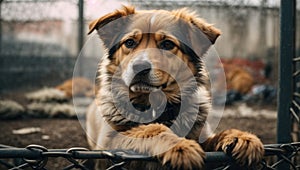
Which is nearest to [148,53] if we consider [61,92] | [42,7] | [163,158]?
[163,158]

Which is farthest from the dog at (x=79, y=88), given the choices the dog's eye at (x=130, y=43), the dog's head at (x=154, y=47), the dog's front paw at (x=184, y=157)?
the dog's front paw at (x=184, y=157)

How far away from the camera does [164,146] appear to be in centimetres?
210

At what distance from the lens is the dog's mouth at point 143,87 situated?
8.59 feet

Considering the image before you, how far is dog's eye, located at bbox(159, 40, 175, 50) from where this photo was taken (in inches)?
109

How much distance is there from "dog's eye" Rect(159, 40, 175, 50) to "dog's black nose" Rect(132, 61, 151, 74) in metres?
0.26

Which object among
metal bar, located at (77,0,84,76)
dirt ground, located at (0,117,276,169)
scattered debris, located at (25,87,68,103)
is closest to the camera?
dirt ground, located at (0,117,276,169)

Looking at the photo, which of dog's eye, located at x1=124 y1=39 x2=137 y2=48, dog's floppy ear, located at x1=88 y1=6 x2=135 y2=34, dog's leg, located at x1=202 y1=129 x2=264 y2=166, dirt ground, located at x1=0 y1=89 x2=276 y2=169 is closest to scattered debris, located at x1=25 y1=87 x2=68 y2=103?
dirt ground, located at x1=0 y1=89 x2=276 y2=169

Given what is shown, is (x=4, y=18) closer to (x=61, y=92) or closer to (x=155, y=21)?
(x=61, y=92)

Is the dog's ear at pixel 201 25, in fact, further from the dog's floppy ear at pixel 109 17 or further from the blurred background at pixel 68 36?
the blurred background at pixel 68 36

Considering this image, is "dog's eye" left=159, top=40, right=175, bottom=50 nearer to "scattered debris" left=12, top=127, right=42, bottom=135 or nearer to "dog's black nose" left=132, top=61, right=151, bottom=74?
"dog's black nose" left=132, top=61, right=151, bottom=74

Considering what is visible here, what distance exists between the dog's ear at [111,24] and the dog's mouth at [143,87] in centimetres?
50

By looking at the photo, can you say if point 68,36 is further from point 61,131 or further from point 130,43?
point 130,43

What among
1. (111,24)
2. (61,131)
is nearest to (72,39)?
(61,131)

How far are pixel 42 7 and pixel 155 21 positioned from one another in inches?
230
